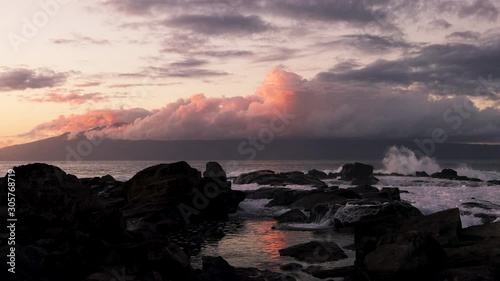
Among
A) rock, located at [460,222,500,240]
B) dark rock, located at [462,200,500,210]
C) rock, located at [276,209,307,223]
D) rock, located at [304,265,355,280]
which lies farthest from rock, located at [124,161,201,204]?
dark rock, located at [462,200,500,210]

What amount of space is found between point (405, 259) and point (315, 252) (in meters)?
6.37

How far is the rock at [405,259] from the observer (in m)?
16.7

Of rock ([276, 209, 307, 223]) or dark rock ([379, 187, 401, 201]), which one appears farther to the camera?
dark rock ([379, 187, 401, 201])

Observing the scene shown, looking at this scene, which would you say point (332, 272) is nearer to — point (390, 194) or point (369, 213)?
point (369, 213)

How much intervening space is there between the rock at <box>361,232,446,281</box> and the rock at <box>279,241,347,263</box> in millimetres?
4225

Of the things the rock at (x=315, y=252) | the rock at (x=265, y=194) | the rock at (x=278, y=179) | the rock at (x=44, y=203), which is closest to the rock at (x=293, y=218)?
the rock at (x=315, y=252)

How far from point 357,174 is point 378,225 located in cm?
7532

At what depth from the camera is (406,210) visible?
33.6 metres

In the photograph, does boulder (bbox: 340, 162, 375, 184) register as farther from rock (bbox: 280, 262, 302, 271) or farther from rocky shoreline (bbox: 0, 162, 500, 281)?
rock (bbox: 280, 262, 302, 271)

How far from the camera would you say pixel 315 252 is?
22.7 meters

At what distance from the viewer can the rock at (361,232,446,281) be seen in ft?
54.7

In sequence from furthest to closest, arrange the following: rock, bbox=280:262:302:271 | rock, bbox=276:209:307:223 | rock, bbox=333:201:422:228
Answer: rock, bbox=276:209:307:223, rock, bbox=333:201:422:228, rock, bbox=280:262:302:271

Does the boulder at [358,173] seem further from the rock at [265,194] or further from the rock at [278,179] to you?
the rock at [265,194]

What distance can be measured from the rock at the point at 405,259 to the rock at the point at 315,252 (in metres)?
4.23
